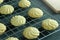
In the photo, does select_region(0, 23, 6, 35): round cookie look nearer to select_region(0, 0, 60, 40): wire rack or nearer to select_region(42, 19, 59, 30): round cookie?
select_region(0, 0, 60, 40): wire rack

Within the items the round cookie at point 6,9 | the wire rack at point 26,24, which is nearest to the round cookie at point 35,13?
the wire rack at point 26,24

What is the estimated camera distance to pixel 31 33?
91 cm

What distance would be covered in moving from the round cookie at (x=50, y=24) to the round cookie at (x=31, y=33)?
0.24 ft

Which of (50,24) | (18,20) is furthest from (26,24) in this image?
(50,24)

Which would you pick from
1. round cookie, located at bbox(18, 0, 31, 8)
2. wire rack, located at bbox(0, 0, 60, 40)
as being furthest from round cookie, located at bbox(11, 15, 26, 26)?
round cookie, located at bbox(18, 0, 31, 8)

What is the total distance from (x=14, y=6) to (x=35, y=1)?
190mm

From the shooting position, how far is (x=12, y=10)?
109 cm

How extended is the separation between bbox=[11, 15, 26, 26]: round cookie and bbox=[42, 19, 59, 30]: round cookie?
0.45 ft

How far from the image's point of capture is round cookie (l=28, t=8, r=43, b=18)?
105cm

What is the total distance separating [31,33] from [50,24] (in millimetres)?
150

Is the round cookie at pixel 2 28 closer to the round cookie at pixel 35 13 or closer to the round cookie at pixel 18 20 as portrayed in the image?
the round cookie at pixel 18 20

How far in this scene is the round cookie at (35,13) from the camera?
1051 mm

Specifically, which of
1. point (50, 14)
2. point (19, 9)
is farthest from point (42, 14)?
point (19, 9)

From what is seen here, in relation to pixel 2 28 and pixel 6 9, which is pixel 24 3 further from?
pixel 2 28
